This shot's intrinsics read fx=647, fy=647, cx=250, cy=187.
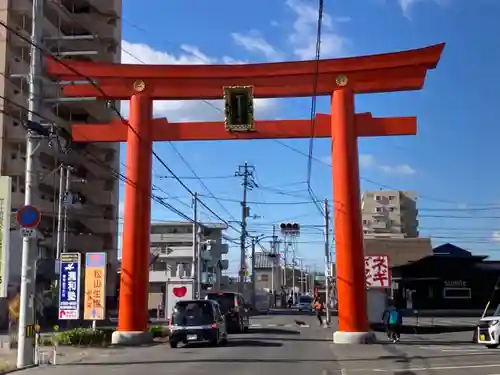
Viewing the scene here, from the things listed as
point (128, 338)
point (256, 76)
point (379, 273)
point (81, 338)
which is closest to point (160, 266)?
point (379, 273)

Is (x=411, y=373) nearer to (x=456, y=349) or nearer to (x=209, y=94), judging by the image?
(x=456, y=349)

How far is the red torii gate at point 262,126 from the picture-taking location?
22.6 m

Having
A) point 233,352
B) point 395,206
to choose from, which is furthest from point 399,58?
point 395,206

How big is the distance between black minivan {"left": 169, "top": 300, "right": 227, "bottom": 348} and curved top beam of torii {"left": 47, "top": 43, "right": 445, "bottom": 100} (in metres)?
7.69

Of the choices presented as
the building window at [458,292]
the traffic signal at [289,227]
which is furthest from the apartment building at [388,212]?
the building window at [458,292]

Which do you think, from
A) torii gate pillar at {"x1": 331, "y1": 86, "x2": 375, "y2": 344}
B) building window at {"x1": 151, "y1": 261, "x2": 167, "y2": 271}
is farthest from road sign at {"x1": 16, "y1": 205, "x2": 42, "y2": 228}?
building window at {"x1": 151, "y1": 261, "x2": 167, "y2": 271}

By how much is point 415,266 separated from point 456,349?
1219 inches

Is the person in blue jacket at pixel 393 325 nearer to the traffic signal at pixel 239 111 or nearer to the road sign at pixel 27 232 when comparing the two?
the traffic signal at pixel 239 111

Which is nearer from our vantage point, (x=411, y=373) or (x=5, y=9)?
(x=411, y=373)

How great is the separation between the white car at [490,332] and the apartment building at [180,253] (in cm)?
4331

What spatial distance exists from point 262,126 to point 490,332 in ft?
34.4

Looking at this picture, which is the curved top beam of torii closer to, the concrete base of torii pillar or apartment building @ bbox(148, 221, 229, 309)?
the concrete base of torii pillar

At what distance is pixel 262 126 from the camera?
2373 centimetres

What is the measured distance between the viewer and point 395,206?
91.1m
